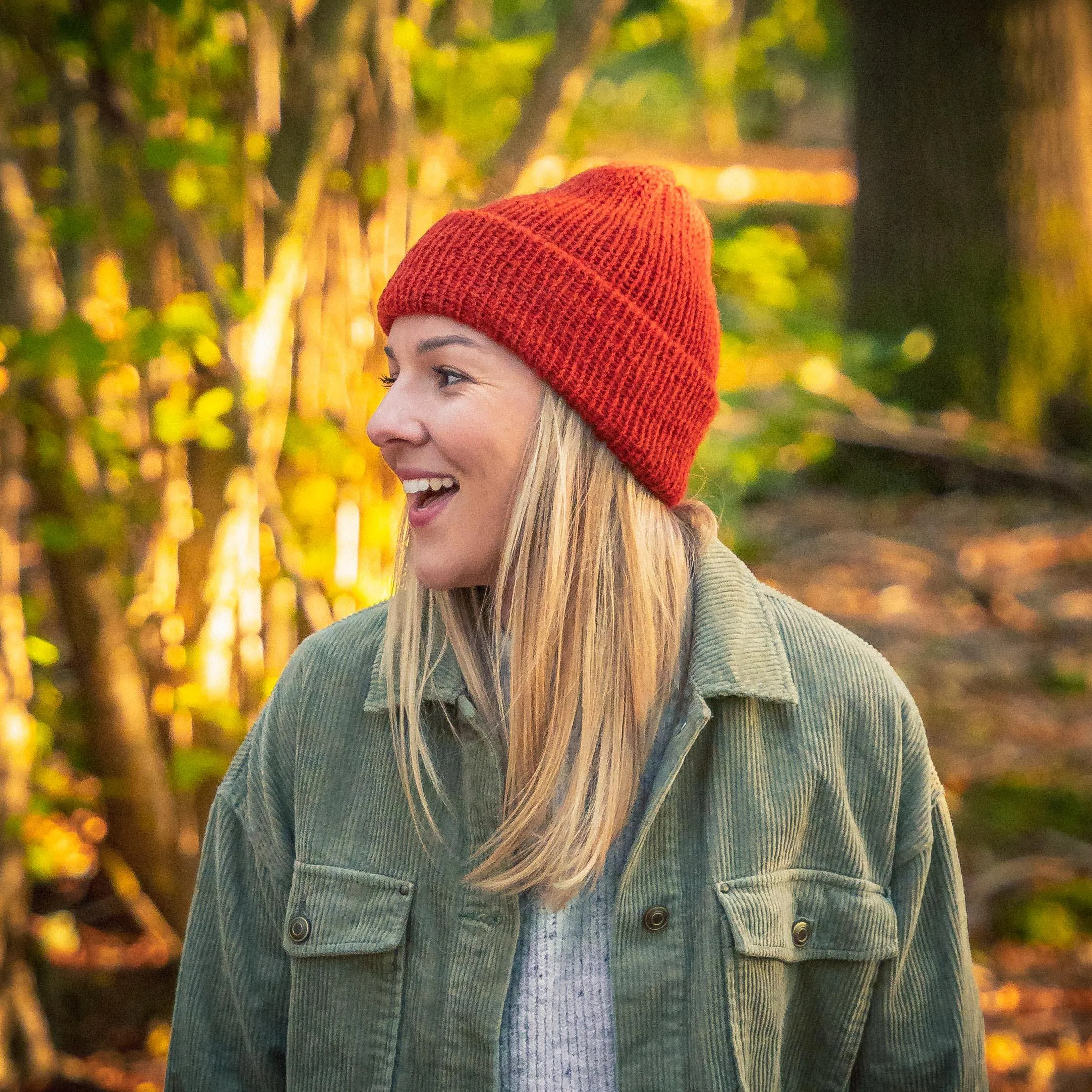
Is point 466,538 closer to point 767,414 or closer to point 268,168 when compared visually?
point 268,168

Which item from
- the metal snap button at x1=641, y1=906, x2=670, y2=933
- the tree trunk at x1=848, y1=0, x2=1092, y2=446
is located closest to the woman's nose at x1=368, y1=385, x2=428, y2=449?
the metal snap button at x1=641, y1=906, x2=670, y2=933

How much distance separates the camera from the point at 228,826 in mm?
1716

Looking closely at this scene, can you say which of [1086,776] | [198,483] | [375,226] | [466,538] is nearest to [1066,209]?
[1086,776]

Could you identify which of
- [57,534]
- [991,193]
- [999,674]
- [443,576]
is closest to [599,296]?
[443,576]

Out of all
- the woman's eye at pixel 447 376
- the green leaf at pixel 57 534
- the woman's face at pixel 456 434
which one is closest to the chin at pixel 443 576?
the woman's face at pixel 456 434

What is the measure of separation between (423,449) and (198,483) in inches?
58.9

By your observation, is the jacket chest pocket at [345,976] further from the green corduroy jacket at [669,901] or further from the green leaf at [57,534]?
the green leaf at [57,534]

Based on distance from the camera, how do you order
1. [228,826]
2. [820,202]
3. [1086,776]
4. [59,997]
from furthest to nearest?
[820,202], [1086,776], [59,997], [228,826]

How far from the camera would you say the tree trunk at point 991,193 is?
261 inches

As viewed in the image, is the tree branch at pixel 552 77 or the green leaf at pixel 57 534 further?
the tree branch at pixel 552 77

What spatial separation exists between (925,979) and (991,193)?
6.18 metres

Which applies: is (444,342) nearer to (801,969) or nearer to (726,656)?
(726,656)

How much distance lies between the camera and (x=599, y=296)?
161cm

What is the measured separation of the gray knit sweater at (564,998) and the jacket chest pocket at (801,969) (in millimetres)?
174
